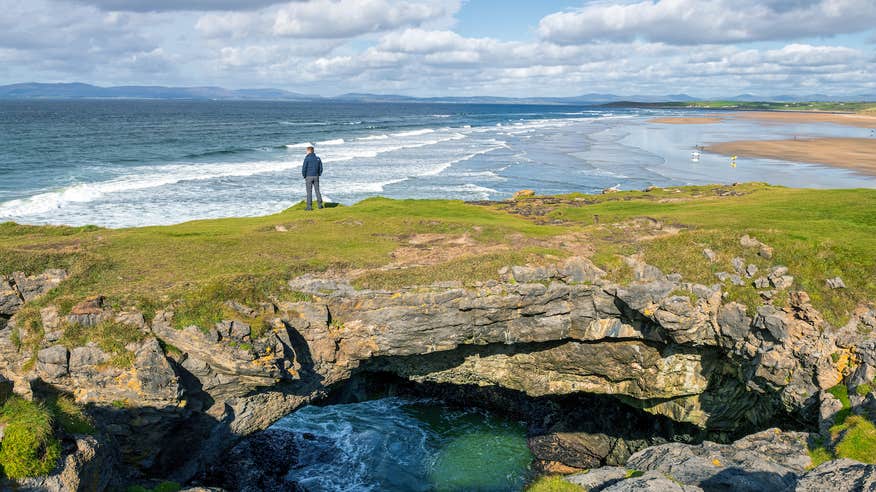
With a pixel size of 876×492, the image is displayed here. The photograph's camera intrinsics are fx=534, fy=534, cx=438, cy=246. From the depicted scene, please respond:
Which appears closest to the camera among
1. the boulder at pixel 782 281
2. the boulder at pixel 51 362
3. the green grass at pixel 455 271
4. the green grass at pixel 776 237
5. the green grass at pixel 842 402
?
the green grass at pixel 842 402

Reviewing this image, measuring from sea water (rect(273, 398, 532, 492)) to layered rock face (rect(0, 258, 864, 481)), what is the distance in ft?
6.06

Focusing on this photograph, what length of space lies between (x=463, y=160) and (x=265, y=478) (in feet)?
178

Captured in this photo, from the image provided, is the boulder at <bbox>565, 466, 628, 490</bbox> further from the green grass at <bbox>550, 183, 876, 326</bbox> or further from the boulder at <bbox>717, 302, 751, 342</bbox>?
the green grass at <bbox>550, 183, 876, 326</bbox>

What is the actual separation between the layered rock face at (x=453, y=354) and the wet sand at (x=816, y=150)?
5210 centimetres

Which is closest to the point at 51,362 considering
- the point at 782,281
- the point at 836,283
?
the point at 782,281

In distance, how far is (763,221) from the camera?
17.6 metres

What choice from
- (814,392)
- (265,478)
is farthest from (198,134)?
(814,392)

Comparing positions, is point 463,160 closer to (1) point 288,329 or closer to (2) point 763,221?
(2) point 763,221

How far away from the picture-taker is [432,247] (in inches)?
669

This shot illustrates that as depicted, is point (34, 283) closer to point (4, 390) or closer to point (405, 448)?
point (4, 390)

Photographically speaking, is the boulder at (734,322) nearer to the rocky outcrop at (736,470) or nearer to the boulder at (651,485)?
the rocky outcrop at (736,470)

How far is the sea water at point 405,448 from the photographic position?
15.9 metres

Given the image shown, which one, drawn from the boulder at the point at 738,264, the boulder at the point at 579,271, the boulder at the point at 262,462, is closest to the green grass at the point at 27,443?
the boulder at the point at 262,462

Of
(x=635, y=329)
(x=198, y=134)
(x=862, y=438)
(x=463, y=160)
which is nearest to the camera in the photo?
(x=862, y=438)
